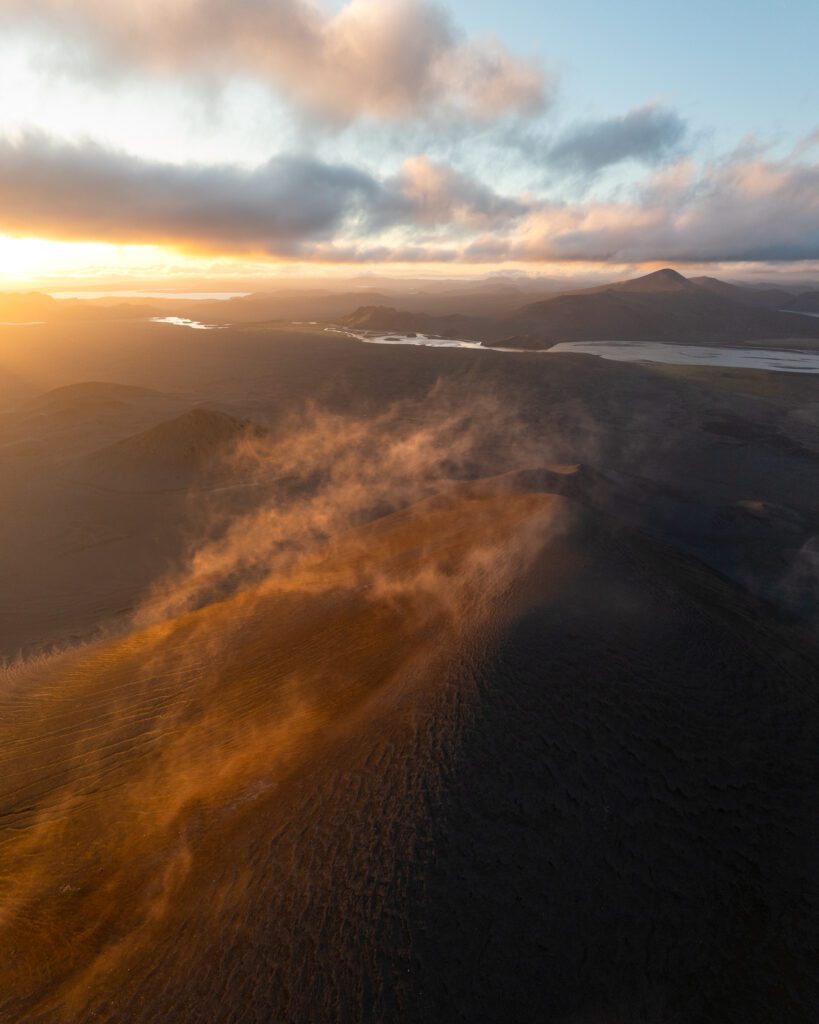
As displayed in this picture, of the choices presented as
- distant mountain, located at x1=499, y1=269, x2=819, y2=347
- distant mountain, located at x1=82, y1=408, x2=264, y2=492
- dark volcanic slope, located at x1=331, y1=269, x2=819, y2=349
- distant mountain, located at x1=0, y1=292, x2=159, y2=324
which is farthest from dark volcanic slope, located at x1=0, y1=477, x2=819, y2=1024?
distant mountain, located at x1=0, y1=292, x2=159, y2=324

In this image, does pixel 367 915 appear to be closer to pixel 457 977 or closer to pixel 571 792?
pixel 457 977

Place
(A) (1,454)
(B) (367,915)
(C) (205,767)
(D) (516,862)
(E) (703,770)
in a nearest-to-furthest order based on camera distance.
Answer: (B) (367,915), (D) (516,862), (E) (703,770), (C) (205,767), (A) (1,454)

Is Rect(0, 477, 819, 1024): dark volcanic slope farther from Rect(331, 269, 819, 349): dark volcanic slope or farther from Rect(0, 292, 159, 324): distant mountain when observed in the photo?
Rect(0, 292, 159, 324): distant mountain

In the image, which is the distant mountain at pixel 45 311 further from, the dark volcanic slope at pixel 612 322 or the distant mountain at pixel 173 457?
the distant mountain at pixel 173 457

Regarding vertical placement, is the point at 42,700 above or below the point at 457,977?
below

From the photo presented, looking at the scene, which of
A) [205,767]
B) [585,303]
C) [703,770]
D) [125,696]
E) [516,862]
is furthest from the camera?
[585,303]

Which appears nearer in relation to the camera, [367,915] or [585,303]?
[367,915]

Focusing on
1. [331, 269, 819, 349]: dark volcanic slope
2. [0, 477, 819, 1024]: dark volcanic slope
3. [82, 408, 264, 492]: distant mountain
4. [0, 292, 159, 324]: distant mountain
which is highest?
[0, 477, 819, 1024]: dark volcanic slope

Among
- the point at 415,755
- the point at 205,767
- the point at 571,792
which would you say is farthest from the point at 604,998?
the point at 205,767
